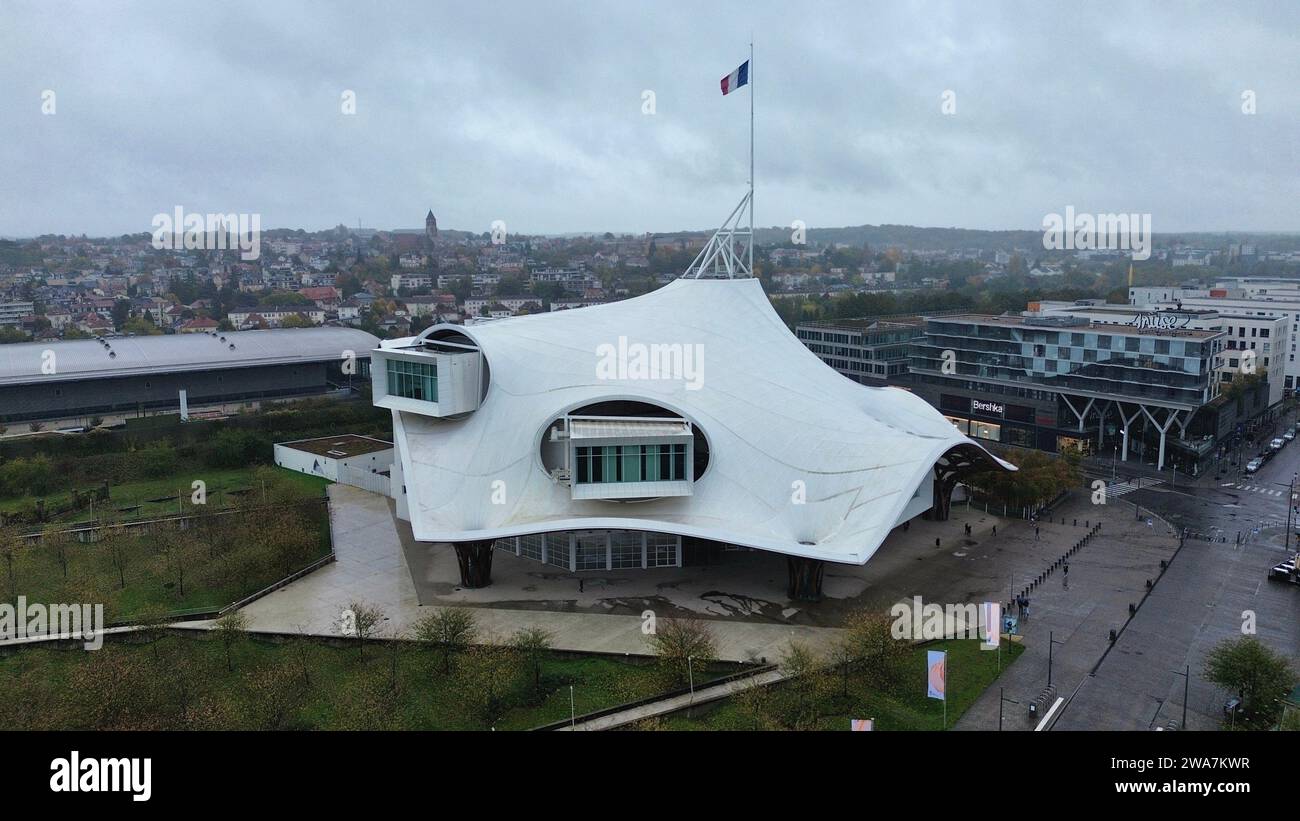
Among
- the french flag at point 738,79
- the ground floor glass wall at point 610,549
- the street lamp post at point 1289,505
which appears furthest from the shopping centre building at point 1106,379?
the ground floor glass wall at point 610,549

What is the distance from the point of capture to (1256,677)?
2323 centimetres

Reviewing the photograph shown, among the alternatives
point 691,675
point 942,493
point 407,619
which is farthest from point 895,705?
point 942,493

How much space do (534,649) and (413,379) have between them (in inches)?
666

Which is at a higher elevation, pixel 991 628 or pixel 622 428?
pixel 622 428

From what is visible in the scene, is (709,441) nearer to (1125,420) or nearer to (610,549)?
(610,549)

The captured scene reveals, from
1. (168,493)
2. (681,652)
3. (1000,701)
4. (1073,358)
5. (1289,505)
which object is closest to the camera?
(1000,701)

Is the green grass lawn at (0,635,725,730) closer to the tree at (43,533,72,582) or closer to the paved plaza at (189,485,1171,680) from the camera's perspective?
the paved plaza at (189,485,1171,680)

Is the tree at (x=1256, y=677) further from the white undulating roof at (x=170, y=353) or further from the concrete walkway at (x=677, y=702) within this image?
the white undulating roof at (x=170, y=353)

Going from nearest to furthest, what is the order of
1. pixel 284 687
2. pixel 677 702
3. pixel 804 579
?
pixel 284 687 < pixel 677 702 < pixel 804 579

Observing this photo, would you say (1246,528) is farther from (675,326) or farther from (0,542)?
(0,542)

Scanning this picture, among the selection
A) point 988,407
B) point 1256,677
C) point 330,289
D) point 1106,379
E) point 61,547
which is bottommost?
point 1256,677

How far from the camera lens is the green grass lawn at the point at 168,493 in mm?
44969

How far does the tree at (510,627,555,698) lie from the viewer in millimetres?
25688

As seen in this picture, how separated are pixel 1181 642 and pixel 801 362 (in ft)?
62.6
